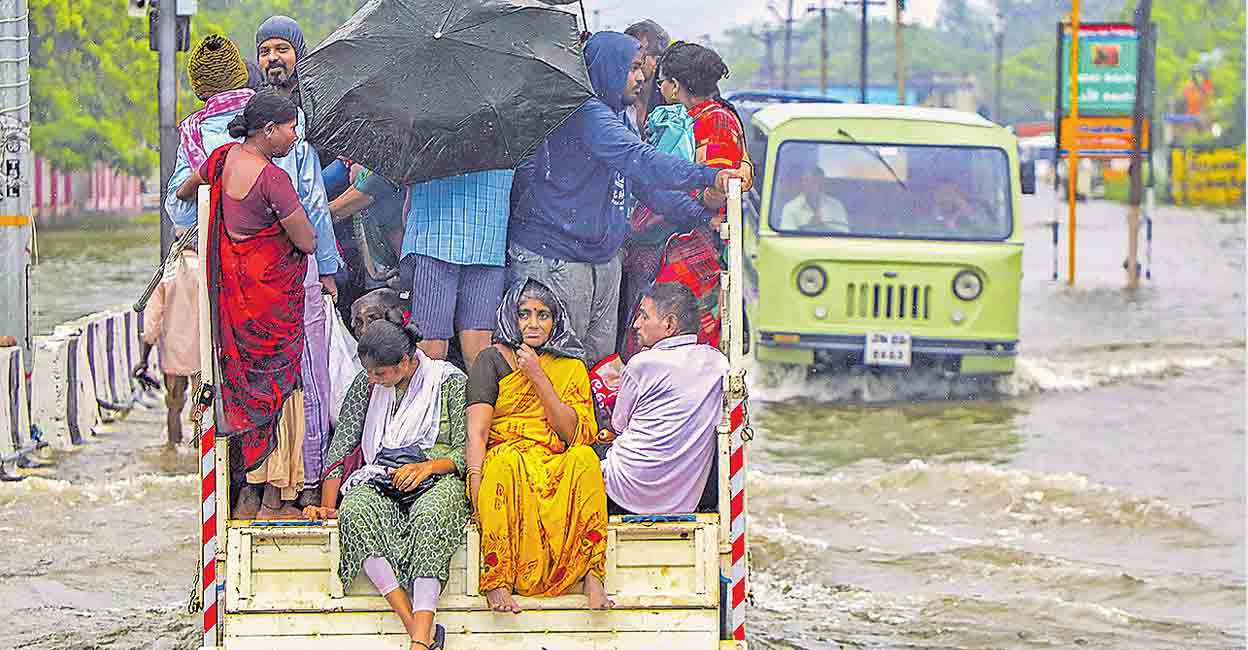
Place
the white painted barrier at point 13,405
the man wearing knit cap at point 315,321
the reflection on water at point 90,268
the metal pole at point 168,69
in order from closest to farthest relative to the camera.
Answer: the man wearing knit cap at point 315,321, the white painted barrier at point 13,405, the metal pole at point 168,69, the reflection on water at point 90,268

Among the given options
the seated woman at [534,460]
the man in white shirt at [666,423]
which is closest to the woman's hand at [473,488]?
the seated woman at [534,460]

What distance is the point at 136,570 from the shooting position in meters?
9.34

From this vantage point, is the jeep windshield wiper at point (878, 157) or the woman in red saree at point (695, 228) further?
the jeep windshield wiper at point (878, 157)

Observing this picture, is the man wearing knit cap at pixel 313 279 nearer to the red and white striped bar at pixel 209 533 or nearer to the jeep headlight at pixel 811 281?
the red and white striped bar at pixel 209 533

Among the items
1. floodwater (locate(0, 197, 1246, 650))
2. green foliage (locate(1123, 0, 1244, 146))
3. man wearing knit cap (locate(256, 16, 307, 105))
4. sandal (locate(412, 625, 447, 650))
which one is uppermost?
green foliage (locate(1123, 0, 1244, 146))

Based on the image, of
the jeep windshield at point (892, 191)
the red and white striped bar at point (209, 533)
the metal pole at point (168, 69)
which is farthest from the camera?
the jeep windshield at point (892, 191)

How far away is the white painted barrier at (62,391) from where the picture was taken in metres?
12.0

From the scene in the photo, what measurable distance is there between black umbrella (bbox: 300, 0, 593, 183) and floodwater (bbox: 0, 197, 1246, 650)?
2669 millimetres

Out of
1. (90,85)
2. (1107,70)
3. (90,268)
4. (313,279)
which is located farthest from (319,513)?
(90,85)

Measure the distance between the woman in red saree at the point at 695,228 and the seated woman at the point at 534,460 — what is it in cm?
95

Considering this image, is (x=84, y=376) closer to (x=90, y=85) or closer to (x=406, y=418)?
(x=406, y=418)

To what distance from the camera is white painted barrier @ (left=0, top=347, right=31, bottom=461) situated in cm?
1131

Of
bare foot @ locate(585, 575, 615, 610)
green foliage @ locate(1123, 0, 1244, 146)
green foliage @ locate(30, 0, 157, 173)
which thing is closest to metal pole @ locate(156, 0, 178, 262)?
bare foot @ locate(585, 575, 615, 610)

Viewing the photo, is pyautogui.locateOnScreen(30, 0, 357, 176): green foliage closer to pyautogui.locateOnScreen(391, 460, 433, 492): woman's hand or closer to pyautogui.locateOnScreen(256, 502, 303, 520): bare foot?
pyautogui.locateOnScreen(256, 502, 303, 520): bare foot
